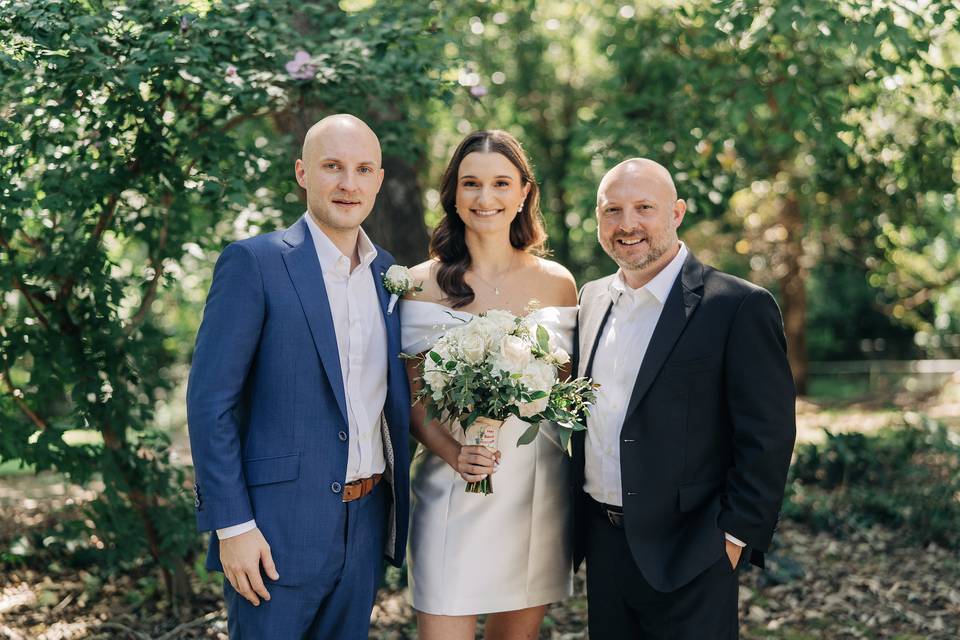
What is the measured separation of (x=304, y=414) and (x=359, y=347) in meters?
0.36

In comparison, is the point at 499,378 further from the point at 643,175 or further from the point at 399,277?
the point at 643,175

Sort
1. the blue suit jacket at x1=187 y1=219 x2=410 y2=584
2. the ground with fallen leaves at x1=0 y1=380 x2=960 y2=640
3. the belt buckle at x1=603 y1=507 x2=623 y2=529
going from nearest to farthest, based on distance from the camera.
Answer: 1. the blue suit jacket at x1=187 y1=219 x2=410 y2=584
2. the belt buckle at x1=603 y1=507 x2=623 y2=529
3. the ground with fallen leaves at x1=0 y1=380 x2=960 y2=640

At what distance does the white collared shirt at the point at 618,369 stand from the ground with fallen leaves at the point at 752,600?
1999 millimetres

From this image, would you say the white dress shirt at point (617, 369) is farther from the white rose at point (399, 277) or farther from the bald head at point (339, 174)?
the bald head at point (339, 174)

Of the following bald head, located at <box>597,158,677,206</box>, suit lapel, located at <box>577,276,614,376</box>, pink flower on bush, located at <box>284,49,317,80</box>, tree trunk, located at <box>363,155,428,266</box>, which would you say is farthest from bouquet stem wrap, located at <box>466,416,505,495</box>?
tree trunk, located at <box>363,155,428,266</box>

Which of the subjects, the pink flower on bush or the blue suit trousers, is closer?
the blue suit trousers

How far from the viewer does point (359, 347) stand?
3.31 metres

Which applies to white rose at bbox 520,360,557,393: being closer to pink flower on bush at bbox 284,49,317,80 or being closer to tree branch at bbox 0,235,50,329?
pink flower on bush at bbox 284,49,317,80

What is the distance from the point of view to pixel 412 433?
382 cm

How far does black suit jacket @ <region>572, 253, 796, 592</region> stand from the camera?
319 centimetres

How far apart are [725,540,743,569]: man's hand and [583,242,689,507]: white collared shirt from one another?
45cm

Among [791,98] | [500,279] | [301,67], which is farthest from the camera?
[791,98]

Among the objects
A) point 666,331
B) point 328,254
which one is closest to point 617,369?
point 666,331

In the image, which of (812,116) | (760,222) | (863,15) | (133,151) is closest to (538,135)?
(760,222)
